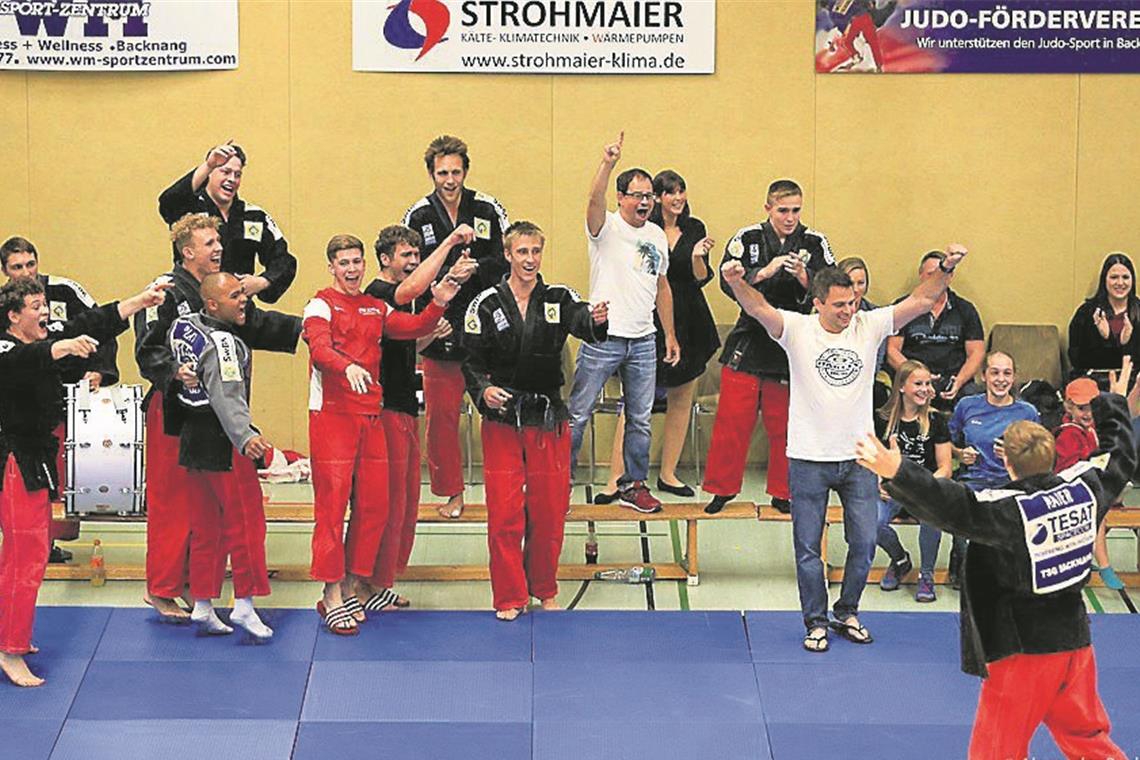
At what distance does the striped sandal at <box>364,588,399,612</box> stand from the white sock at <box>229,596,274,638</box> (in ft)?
2.14

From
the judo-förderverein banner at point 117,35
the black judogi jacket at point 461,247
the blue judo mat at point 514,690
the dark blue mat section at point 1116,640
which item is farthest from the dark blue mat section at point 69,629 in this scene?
the dark blue mat section at point 1116,640

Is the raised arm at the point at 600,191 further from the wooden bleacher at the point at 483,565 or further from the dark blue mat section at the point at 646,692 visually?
the dark blue mat section at the point at 646,692

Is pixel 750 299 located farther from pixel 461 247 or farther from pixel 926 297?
pixel 461 247

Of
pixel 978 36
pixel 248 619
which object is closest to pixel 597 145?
pixel 978 36

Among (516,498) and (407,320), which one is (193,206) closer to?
(407,320)

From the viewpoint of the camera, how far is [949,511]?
20.8ft

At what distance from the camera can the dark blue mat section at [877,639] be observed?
8.48m

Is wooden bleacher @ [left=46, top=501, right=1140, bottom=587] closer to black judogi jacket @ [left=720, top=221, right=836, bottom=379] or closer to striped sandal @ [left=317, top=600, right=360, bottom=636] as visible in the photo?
black judogi jacket @ [left=720, top=221, right=836, bottom=379]

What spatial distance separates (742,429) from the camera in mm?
9750

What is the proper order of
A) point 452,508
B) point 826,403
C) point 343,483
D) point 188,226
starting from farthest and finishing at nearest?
point 452,508 → point 343,483 → point 188,226 → point 826,403

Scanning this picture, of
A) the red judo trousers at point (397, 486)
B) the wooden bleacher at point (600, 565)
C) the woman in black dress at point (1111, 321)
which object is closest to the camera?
the red judo trousers at point (397, 486)

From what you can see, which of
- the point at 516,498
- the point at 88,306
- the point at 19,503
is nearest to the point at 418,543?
the point at 516,498

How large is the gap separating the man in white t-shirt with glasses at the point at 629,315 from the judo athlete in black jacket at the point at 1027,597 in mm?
3461

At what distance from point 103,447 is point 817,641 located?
3796 millimetres
